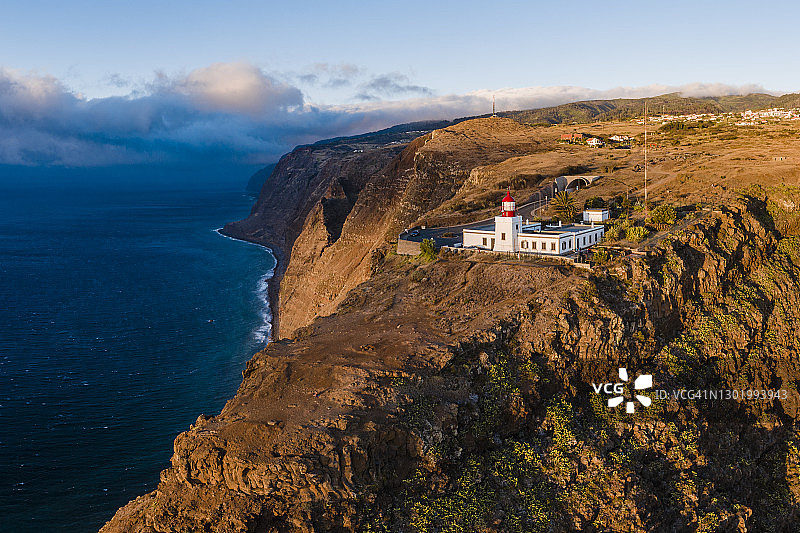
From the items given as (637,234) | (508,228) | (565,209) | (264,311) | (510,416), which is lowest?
(264,311)

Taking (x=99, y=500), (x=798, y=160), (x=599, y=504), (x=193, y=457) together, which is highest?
(x=798, y=160)

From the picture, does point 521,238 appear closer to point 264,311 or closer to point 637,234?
point 637,234

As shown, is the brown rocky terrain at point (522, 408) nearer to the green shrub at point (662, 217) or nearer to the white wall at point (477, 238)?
the green shrub at point (662, 217)

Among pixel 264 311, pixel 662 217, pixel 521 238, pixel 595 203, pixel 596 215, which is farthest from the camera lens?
pixel 264 311

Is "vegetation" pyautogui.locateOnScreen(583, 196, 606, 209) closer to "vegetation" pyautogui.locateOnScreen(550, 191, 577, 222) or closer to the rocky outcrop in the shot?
"vegetation" pyautogui.locateOnScreen(550, 191, 577, 222)

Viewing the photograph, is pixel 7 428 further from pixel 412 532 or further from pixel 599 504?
pixel 599 504

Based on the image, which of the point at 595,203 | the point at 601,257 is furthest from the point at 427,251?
the point at 595,203

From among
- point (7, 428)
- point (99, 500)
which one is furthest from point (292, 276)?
point (99, 500)

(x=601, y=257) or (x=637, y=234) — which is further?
(x=637, y=234)
